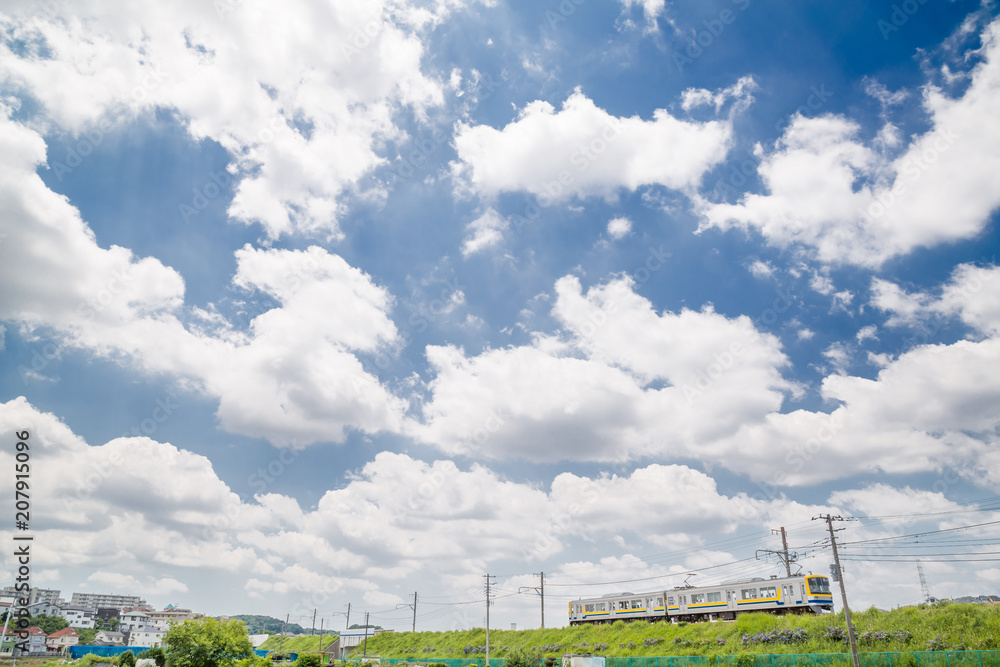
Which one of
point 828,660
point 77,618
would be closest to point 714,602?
point 828,660

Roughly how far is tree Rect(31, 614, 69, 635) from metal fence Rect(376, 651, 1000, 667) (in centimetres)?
14382

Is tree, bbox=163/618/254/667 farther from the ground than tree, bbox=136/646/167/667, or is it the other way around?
tree, bbox=163/618/254/667

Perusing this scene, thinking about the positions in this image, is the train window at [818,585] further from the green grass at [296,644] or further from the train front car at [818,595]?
the green grass at [296,644]

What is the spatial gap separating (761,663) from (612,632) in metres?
23.5

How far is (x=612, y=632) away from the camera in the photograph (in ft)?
211

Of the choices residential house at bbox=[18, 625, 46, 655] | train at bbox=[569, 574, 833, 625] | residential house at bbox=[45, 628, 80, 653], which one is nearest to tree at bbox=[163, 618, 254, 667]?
train at bbox=[569, 574, 833, 625]

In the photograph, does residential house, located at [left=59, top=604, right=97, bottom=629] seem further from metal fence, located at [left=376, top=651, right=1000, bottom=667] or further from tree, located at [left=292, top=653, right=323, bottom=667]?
metal fence, located at [left=376, top=651, right=1000, bottom=667]

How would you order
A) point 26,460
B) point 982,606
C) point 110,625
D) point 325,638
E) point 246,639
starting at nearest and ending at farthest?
point 26,460 < point 982,606 < point 246,639 < point 325,638 < point 110,625

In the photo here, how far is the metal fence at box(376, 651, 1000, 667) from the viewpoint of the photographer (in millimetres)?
34375

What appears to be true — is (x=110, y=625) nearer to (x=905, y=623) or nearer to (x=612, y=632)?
(x=612, y=632)

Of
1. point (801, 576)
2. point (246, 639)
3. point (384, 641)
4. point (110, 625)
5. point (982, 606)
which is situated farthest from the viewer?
point (110, 625)

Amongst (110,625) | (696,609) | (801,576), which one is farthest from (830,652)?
(110,625)

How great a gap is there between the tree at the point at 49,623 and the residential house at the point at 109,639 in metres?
15.6

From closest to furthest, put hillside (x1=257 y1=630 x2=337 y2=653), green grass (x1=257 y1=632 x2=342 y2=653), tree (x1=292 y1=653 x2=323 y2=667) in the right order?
tree (x1=292 y1=653 x2=323 y2=667), hillside (x1=257 y1=630 x2=337 y2=653), green grass (x1=257 y1=632 x2=342 y2=653)
